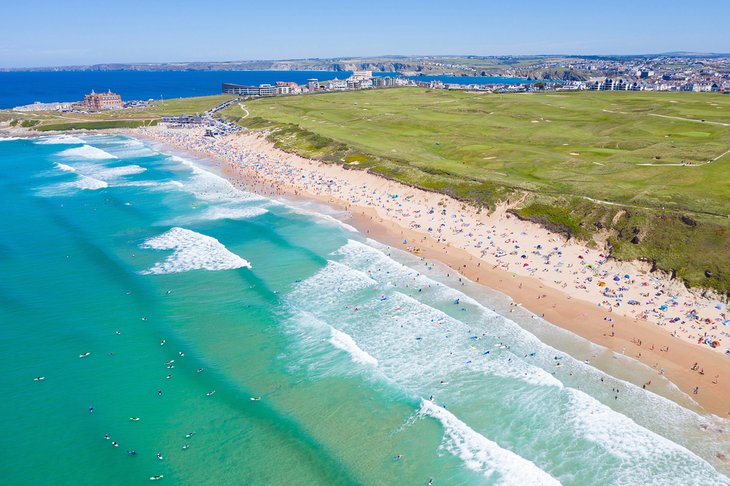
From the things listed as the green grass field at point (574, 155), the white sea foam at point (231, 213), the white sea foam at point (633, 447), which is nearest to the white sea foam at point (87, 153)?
the green grass field at point (574, 155)

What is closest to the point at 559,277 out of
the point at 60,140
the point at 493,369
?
the point at 493,369

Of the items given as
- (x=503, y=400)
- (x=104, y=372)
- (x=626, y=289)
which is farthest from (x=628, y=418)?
(x=104, y=372)

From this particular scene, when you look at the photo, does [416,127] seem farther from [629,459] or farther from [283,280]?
[629,459]

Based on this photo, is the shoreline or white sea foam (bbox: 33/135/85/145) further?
white sea foam (bbox: 33/135/85/145)

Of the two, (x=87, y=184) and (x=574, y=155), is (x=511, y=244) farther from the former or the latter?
(x=87, y=184)

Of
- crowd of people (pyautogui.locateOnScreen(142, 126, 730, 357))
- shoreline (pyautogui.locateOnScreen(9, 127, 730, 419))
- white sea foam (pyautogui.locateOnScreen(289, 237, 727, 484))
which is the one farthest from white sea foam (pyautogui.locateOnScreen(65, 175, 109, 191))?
white sea foam (pyautogui.locateOnScreen(289, 237, 727, 484))

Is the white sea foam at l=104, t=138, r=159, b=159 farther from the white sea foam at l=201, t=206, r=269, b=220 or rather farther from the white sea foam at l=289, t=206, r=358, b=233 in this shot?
the white sea foam at l=289, t=206, r=358, b=233
